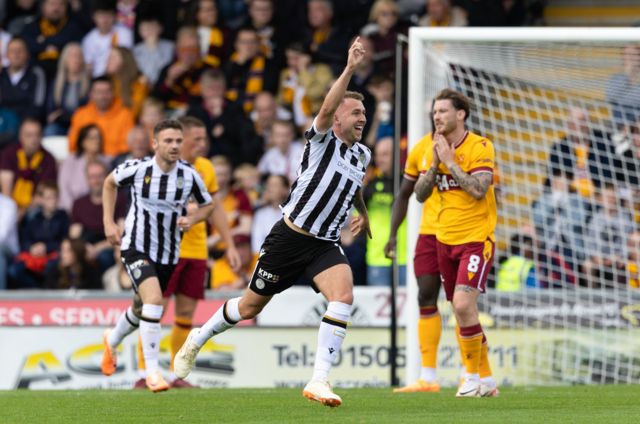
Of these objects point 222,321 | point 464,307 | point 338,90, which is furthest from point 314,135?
point 464,307

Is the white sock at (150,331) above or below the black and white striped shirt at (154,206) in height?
below

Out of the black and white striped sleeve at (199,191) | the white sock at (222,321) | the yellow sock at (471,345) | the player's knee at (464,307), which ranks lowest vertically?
the yellow sock at (471,345)

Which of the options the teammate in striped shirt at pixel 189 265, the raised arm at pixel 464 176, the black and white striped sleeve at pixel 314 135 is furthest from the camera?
the teammate in striped shirt at pixel 189 265

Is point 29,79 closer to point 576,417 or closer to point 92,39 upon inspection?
point 92,39

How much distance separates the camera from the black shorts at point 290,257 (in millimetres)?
9703

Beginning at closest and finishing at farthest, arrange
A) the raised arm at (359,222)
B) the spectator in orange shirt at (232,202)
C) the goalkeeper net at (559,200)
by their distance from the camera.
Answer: the raised arm at (359,222)
the goalkeeper net at (559,200)
the spectator in orange shirt at (232,202)

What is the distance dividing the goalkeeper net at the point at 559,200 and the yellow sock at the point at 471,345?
322cm

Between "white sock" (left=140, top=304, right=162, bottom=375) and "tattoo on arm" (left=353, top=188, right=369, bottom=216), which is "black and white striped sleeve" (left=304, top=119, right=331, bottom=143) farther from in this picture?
"white sock" (left=140, top=304, right=162, bottom=375)

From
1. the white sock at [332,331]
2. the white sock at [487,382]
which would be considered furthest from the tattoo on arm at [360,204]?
the white sock at [487,382]

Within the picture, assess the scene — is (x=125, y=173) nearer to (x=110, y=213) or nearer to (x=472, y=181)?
(x=110, y=213)

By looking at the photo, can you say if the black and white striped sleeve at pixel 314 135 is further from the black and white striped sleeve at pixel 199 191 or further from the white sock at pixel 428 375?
the white sock at pixel 428 375

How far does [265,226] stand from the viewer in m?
17.0

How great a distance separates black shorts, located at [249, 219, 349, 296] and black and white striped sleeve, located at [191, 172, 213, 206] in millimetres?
2527

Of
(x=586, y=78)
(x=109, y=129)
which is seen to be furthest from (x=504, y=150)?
(x=109, y=129)
